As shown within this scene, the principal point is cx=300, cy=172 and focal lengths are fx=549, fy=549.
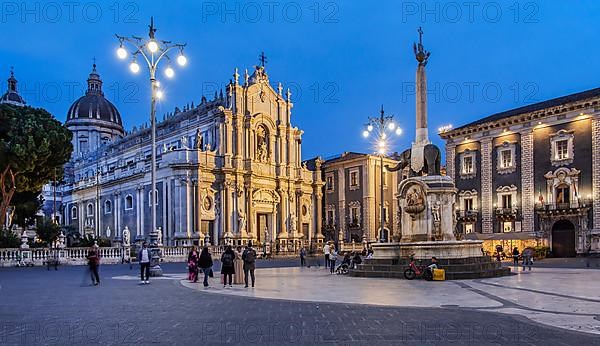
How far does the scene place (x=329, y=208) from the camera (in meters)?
66.7

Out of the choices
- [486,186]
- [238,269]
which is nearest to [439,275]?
[238,269]

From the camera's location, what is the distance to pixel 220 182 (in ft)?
171

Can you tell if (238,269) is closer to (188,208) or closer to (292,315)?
(292,315)

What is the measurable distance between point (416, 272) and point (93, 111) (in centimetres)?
8604

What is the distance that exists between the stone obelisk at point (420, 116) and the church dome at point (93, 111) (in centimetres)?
7899

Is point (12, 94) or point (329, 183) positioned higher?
point (12, 94)

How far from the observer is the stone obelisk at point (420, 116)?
82.2ft

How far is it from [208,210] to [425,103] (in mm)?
30118

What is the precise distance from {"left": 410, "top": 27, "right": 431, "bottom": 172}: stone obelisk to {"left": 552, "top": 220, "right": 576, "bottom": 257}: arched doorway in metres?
23.7

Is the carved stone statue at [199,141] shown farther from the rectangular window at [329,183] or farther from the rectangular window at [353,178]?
the rectangular window at [329,183]

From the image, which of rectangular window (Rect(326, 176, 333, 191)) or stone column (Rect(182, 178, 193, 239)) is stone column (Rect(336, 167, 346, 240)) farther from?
stone column (Rect(182, 178, 193, 239))

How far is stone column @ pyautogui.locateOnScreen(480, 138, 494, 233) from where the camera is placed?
158ft

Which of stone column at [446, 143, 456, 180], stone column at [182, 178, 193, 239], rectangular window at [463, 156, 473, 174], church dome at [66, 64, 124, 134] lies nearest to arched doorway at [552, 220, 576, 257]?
rectangular window at [463, 156, 473, 174]

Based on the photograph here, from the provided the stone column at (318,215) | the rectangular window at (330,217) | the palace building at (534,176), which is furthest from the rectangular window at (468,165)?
the rectangular window at (330,217)
